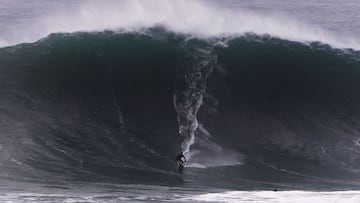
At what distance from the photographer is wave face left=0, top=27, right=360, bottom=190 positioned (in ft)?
66.5

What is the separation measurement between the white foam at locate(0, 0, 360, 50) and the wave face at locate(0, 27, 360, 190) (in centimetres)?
59

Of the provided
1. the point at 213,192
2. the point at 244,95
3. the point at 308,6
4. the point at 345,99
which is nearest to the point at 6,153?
the point at 213,192

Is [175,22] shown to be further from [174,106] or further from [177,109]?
[177,109]

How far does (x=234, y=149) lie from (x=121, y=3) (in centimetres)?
978

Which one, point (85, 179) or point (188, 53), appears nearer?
Result: point (85, 179)

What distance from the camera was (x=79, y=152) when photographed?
68.0 feet

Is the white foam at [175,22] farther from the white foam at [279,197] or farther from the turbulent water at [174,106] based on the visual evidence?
the white foam at [279,197]

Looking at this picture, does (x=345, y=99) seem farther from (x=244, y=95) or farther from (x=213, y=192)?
(x=213, y=192)

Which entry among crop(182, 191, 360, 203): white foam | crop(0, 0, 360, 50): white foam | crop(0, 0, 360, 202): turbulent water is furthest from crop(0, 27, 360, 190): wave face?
crop(182, 191, 360, 203): white foam

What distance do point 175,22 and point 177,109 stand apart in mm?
5455

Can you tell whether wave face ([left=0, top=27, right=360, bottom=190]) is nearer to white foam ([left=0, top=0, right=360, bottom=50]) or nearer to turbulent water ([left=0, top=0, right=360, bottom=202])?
turbulent water ([left=0, top=0, right=360, bottom=202])

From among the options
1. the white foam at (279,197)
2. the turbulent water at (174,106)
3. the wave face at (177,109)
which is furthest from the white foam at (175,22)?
the white foam at (279,197)

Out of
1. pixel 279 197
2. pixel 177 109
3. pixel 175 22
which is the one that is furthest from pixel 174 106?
pixel 279 197

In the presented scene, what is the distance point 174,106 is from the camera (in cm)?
2334
